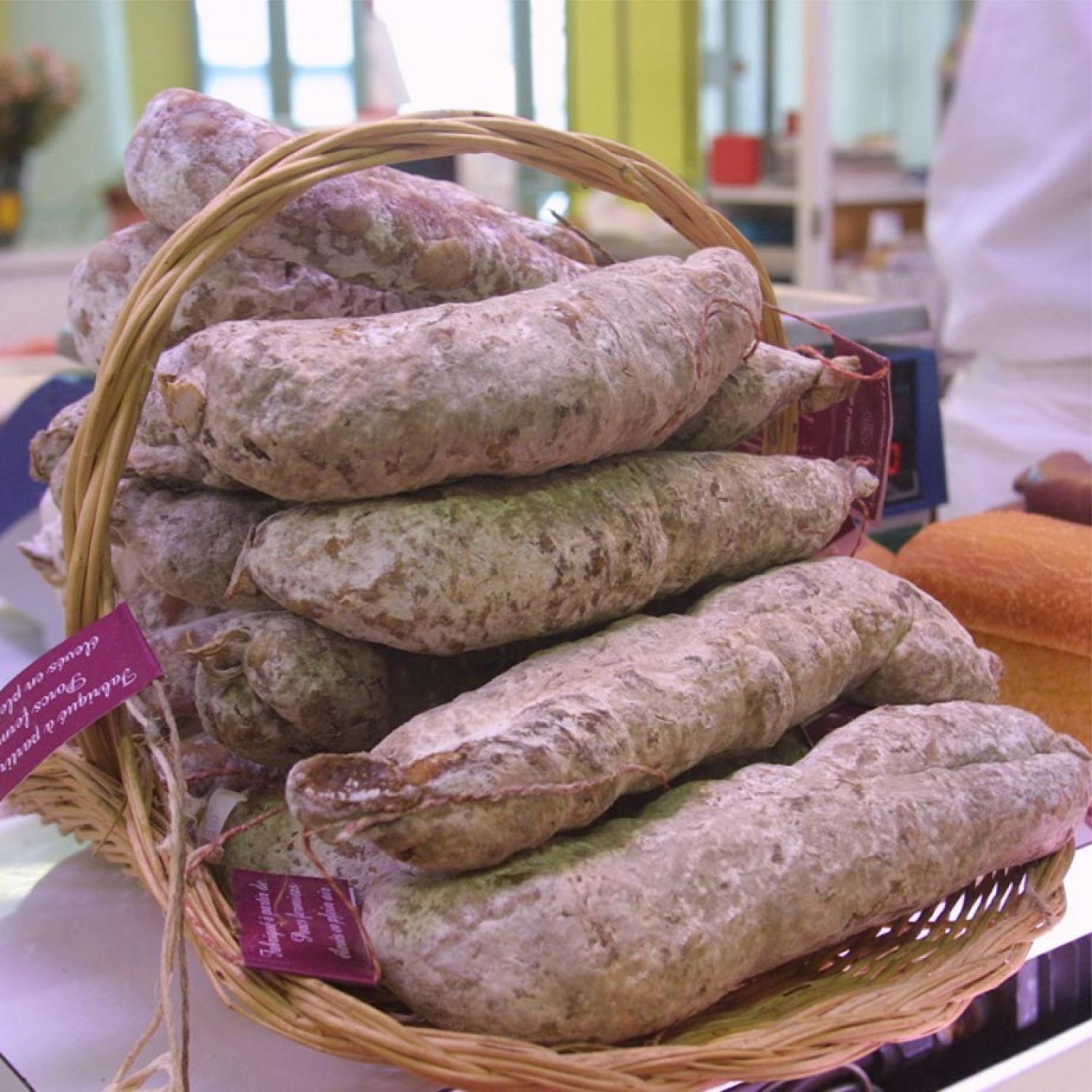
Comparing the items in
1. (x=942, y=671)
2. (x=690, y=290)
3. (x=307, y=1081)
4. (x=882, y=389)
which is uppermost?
(x=690, y=290)

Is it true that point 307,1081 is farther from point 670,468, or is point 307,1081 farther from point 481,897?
point 670,468

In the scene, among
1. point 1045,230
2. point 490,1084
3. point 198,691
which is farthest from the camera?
point 1045,230

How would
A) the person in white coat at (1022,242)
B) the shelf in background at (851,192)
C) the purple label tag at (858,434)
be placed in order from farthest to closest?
the shelf in background at (851,192) < the person in white coat at (1022,242) < the purple label tag at (858,434)

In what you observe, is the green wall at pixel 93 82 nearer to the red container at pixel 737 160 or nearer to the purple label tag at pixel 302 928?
the red container at pixel 737 160

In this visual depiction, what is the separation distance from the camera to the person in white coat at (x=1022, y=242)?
1916mm

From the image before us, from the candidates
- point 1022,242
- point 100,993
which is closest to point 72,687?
point 100,993

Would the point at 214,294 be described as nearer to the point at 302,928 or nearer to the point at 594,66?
the point at 302,928

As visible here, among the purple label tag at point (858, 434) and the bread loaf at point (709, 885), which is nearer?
the bread loaf at point (709, 885)

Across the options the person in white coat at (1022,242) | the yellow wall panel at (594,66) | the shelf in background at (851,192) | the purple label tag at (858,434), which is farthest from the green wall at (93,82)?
the purple label tag at (858,434)

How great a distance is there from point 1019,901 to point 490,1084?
39cm

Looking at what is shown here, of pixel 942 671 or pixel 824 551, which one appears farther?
pixel 824 551

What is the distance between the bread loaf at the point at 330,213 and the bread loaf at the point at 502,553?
20 cm

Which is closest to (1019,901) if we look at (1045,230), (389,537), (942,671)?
(942,671)

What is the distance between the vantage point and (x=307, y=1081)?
2.42 feet
